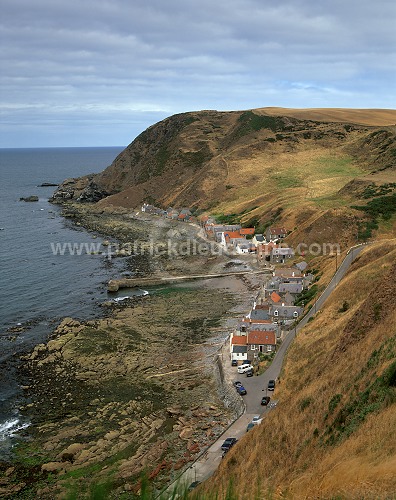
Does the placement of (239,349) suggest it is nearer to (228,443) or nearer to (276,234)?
(228,443)

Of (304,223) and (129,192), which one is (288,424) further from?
(129,192)

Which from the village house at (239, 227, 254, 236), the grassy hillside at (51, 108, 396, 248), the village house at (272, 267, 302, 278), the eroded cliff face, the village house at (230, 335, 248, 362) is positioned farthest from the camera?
the eroded cliff face

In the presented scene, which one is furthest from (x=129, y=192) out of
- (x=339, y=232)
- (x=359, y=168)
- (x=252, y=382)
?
(x=252, y=382)

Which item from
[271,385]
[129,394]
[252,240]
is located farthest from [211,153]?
[271,385]

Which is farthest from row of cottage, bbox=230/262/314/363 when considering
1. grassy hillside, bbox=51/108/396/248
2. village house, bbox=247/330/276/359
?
grassy hillside, bbox=51/108/396/248

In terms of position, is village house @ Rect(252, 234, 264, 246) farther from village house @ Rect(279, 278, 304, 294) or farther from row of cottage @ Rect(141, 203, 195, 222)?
row of cottage @ Rect(141, 203, 195, 222)

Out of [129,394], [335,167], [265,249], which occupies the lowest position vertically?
[129,394]

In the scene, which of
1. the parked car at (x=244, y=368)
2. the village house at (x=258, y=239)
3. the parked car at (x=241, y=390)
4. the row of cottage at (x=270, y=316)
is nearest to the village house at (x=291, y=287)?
the row of cottage at (x=270, y=316)
